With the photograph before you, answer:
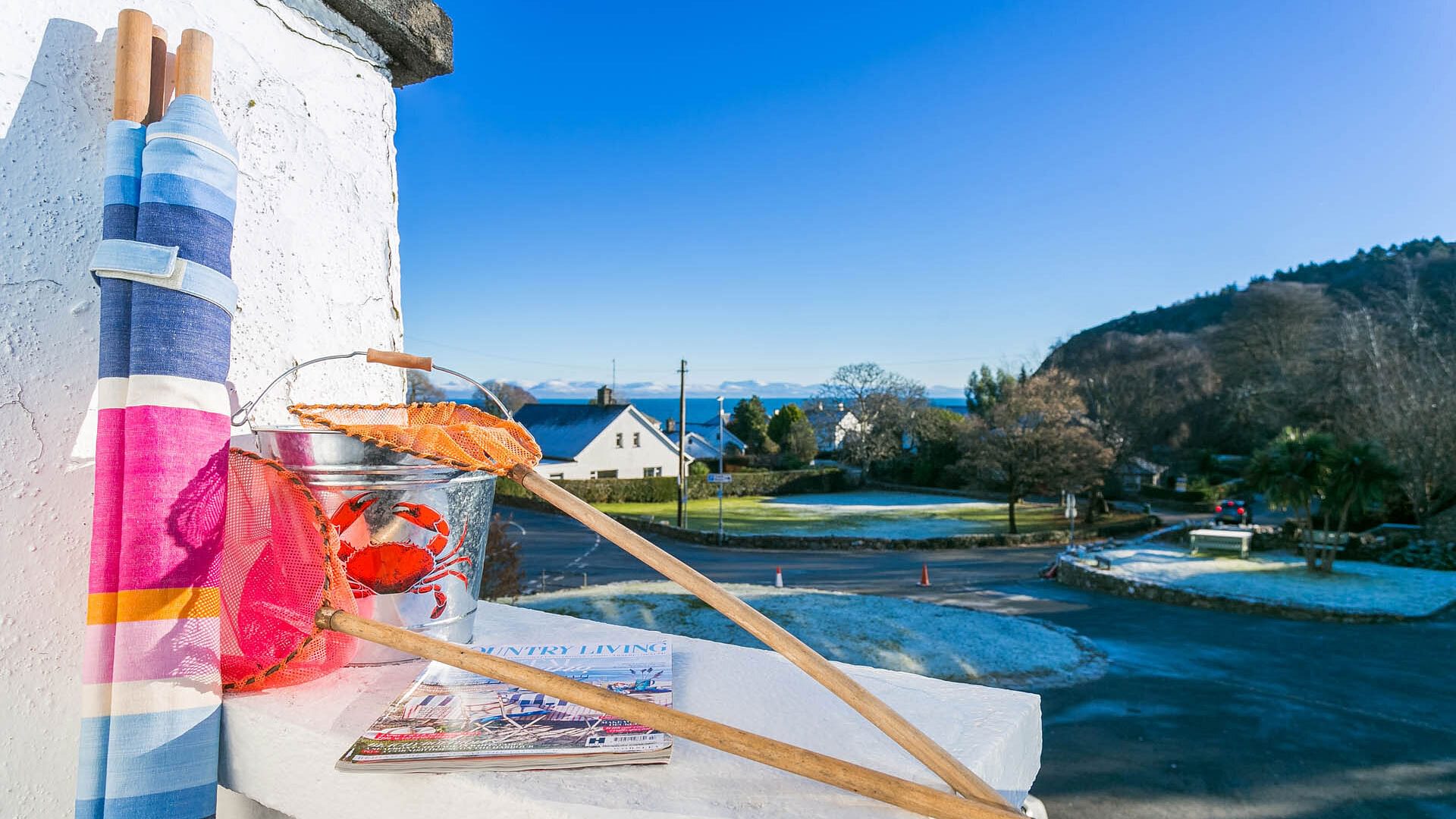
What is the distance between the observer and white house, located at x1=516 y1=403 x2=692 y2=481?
35188 mm

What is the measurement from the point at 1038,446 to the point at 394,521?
999 inches

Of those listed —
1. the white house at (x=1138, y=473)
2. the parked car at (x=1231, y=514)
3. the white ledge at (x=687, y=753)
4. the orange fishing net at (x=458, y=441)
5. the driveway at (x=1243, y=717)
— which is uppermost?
the orange fishing net at (x=458, y=441)

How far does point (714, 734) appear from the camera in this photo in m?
0.75

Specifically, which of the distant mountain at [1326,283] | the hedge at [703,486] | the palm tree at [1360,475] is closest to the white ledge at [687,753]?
the palm tree at [1360,475]

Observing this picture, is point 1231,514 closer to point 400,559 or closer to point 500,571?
point 500,571

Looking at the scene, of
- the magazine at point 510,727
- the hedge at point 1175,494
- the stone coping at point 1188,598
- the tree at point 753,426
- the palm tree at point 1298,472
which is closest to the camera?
the magazine at point 510,727

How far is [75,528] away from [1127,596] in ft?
57.1

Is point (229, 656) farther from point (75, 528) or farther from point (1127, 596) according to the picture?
point (1127, 596)

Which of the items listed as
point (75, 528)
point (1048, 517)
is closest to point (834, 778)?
point (75, 528)

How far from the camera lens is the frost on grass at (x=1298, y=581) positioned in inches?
533

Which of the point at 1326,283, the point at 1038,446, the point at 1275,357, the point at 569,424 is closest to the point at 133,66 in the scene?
the point at 1038,446

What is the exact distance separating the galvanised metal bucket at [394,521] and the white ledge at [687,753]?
0.10 m

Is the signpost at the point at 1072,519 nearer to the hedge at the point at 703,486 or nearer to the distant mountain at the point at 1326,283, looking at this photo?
the hedge at the point at 703,486

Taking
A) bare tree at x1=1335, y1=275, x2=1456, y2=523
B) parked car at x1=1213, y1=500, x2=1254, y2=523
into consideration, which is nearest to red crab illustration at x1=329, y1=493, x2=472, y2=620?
bare tree at x1=1335, y1=275, x2=1456, y2=523
